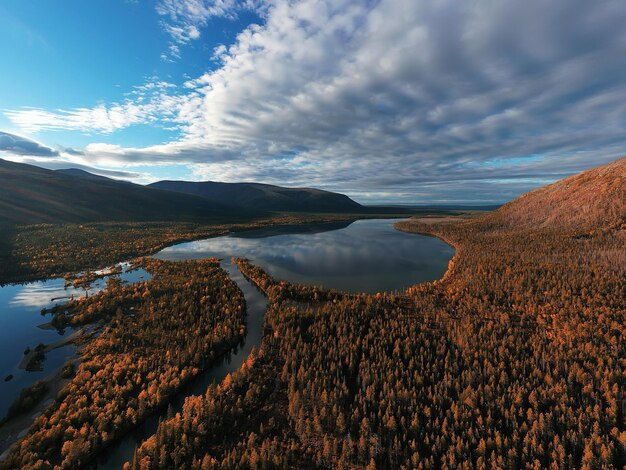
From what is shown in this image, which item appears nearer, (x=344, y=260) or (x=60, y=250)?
(x=60, y=250)

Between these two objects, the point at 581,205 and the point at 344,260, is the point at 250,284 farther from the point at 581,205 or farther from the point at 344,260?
the point at 581,205

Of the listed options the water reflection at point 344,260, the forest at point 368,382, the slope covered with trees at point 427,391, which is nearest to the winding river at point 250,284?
the water reflection at point 344,260

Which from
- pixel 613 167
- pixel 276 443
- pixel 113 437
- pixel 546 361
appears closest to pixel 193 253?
pixel 113 437

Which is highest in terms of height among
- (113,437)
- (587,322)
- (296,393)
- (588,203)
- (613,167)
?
(613,167)

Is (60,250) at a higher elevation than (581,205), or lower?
lower

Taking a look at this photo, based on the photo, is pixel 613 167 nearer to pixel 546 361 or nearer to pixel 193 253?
pixel 546 361

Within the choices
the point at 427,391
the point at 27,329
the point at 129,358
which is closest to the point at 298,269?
the point at 129,358

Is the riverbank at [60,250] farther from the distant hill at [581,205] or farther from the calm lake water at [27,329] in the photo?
the distant hill at [581,205]
